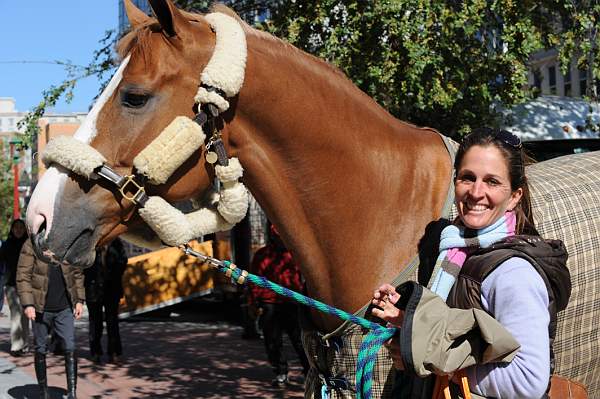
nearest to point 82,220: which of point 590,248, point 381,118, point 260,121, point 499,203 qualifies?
point 260,121

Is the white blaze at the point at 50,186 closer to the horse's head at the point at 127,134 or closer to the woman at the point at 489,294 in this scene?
the horse's head at the point at 127,134

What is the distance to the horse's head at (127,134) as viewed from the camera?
2299 millimetres

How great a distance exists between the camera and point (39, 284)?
7656 millimetres

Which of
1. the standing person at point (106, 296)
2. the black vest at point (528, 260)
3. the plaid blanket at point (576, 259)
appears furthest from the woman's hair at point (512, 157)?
the standing person at point (106, 296)

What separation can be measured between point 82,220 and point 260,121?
2.29ft

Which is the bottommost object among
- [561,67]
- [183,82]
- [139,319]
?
[139,319]

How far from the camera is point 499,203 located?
208 cm

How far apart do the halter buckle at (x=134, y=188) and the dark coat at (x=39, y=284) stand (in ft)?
18.2

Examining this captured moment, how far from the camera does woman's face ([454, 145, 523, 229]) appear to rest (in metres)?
2.07

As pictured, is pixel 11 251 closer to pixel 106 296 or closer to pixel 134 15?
pixel 106 296

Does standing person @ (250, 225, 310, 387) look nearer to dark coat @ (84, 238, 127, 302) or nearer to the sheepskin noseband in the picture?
dark coat @ (84, 238, 127, 302)

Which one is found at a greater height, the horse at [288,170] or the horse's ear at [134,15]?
the horse's ear at [134,15]

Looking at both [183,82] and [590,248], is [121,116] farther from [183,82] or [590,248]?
[590,248]

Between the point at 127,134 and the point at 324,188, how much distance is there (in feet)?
2.32
